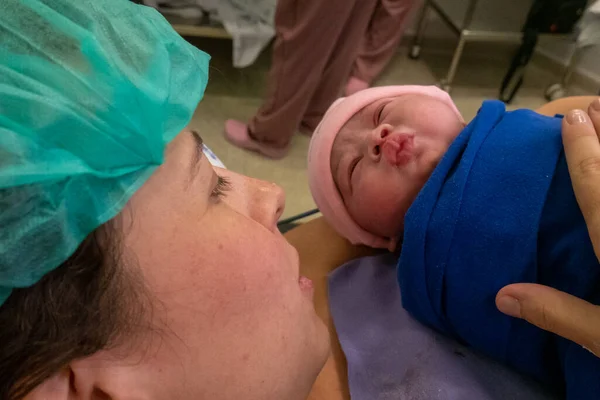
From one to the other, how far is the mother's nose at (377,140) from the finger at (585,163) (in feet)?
1.03

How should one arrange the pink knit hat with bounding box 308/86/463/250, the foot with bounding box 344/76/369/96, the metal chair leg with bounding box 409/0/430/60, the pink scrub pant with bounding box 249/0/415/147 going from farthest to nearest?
the metal chair leg with bounding box 409/0/430/60
the foot with bounding box 344/76/369/96
the pink scrub pant with bounding box 249/0/415/147
the pink knit hat with bounding box 308/86/463/250

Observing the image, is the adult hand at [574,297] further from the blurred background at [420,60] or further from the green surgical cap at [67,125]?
the blurred background at [420,60]

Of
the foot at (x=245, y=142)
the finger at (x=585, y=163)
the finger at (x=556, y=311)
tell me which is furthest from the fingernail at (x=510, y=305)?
the foot at (x=245, y=142)

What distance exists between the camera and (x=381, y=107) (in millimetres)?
1039

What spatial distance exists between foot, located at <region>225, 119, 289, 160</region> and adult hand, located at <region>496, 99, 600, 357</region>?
134 centimetres

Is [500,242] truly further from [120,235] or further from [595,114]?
[120,235]

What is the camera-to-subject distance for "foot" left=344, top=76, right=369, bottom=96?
2195 millimetres

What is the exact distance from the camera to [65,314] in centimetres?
41

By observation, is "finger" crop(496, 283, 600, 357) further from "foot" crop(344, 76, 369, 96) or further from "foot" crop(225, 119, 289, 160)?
"foot" crop(344, 76, 369, 96)

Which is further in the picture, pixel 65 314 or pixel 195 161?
pixel 195 161

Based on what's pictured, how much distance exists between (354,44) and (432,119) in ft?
3.41

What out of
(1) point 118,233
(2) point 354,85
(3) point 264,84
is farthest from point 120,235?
(3) point 264,84

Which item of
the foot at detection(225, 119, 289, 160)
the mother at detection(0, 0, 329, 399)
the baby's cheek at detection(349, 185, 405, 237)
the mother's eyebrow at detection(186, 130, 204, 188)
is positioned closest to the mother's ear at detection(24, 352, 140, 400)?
the mother at detection(0, 0, 329, 399)

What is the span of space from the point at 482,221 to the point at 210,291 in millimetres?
424
